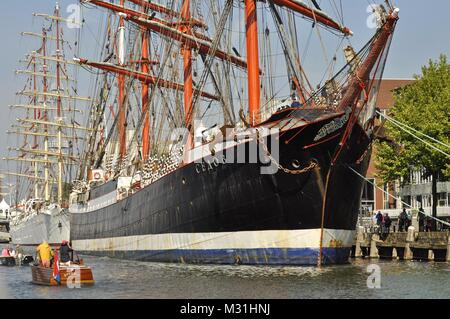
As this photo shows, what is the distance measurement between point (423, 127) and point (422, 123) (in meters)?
0.61

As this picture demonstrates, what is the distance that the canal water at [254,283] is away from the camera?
2722 cm

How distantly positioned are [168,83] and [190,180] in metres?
16.7

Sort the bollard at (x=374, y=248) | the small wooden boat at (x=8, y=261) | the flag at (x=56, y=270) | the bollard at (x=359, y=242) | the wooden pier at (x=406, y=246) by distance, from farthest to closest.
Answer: the bollard at (x=359, y=242), the bollard at (x=374, y=248), the small wooden boat at (x=8, y=261), the wooden pier at (x=406, y=246), the flag at (x=56, y=270)

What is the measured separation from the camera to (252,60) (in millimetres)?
40531

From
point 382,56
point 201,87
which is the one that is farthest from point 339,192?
point 201,87

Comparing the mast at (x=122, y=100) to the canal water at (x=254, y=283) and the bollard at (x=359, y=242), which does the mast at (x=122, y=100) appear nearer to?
the bollard at (x=359, y=242)

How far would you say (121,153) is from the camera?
2586 inches

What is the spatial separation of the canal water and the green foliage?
17.4 metres

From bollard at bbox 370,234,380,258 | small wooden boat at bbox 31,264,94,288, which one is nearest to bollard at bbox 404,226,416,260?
bollard at bbox 370,234,380,258

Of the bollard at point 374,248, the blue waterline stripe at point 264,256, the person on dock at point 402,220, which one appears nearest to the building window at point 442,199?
the person on dock at point 402,220

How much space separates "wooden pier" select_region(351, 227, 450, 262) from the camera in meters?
41.2

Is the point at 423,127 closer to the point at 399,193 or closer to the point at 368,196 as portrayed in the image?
the point at 399,193

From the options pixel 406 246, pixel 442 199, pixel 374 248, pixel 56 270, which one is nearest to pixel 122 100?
pixel 442 199

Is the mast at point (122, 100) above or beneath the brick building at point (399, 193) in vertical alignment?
above
